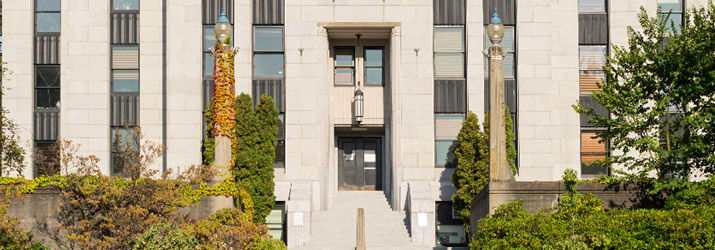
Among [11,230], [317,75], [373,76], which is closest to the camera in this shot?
[11,230]

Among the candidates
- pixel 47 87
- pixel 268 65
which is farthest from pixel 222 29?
pixel 47 87

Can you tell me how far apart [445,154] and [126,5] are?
14438 millimetres

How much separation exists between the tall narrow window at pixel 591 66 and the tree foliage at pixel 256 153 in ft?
42.1

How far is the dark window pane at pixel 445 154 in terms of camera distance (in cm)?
3481

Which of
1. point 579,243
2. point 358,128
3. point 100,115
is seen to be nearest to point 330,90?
point 358,128

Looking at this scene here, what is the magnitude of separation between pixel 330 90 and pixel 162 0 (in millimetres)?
7854

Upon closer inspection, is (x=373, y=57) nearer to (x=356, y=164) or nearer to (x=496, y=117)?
(x=356, y=164)

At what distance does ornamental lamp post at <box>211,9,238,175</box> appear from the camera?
78.9 feet

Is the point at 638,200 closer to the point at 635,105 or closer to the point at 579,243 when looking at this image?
the point at 635,105

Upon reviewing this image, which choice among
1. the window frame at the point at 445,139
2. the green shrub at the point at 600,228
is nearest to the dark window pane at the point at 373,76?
the window frame at the point at 445,139

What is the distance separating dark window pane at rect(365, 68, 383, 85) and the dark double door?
2968 millimetres

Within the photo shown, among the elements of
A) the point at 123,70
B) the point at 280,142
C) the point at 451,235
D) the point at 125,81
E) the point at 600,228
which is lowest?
the point at 451,235

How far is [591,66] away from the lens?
36.2 m

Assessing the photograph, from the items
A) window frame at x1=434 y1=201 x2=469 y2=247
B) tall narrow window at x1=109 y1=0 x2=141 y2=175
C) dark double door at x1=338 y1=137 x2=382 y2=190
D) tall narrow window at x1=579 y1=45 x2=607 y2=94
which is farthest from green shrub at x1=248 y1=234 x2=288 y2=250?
tall narrow window at x1=579 y1=45 x2=607 y2=94
